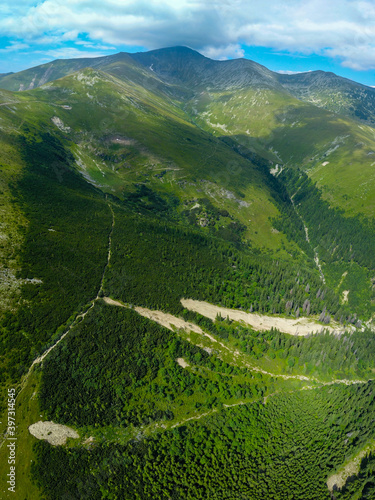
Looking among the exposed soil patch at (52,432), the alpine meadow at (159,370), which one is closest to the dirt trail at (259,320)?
the alpine meadow at (159,370)

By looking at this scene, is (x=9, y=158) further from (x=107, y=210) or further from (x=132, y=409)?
(x=132, y=409)

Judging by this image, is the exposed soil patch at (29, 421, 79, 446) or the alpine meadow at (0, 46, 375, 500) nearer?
the exposed soil patch at (29, 421, 79, 446)

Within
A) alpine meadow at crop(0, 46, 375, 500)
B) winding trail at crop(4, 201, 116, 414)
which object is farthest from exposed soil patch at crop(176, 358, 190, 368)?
winding trail at crop(4, 201, 116, 414)

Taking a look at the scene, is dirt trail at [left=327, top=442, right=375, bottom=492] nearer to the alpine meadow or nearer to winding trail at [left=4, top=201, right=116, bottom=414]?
the alpine meadow

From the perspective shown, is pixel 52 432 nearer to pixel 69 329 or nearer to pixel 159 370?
pixel 69 329

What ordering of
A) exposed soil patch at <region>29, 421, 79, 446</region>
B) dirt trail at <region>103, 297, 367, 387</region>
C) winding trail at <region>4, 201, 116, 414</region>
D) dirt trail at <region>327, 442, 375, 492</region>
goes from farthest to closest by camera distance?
dirt trail at <region>103, 297, 367, 387</region>, dirt trail at <region>327, 442, 375, 492</region>, winding trail at <region>4, 201, 116, 414</region>, exposed soil patch at <region>29, 421, 79, 446</region>

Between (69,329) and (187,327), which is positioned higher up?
(69,329)

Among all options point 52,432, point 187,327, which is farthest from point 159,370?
point 52,432

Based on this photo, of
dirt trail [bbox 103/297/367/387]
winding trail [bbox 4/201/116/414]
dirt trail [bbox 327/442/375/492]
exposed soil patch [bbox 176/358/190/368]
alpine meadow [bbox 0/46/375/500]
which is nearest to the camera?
alpine meadow [bbox 0/46/375/500]
